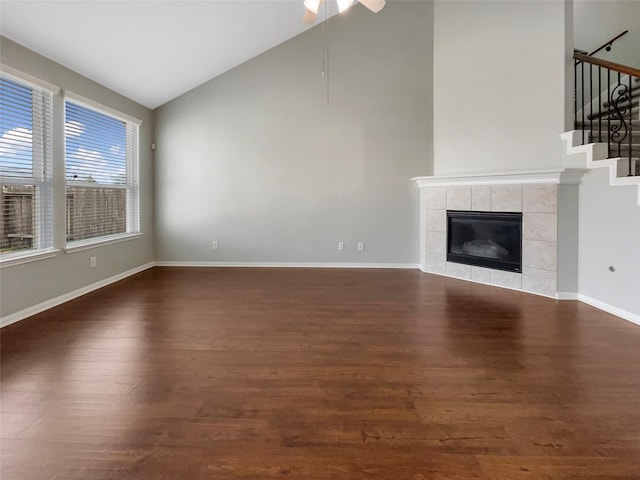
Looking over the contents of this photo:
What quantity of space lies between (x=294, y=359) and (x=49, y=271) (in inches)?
113

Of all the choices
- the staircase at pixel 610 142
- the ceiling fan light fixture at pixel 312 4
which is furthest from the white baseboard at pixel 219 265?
the ceiling fan light fixture at pixel 312 4

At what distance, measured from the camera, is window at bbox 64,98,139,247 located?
4180 mm

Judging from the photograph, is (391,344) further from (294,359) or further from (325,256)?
(325,256)

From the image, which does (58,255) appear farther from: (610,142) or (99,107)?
(610,142)

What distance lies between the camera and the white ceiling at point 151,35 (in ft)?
10.6

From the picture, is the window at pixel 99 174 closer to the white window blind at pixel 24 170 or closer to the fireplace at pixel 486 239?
the white window blind at pixel 24 170

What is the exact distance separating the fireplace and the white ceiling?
358 centimetres

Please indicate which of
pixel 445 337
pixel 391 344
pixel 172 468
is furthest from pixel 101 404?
pixel 445 337

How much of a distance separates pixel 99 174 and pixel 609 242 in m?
5.75

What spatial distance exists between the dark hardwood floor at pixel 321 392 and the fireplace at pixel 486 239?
920 millimetres

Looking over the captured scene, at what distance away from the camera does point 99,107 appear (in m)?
4.53

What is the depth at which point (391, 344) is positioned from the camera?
2.83 metres

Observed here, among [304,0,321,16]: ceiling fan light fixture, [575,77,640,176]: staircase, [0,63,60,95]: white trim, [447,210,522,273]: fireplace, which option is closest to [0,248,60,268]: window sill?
[0,63,60,95]: white trim

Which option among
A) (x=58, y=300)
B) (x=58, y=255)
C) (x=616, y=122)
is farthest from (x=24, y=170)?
(x=616, y=122)
